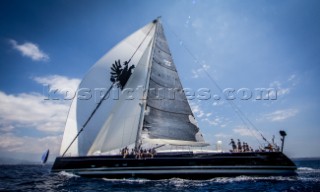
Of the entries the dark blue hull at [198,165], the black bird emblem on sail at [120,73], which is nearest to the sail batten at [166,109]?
the dark blue hull at [198,165]

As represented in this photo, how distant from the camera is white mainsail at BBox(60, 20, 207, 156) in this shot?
728 inches

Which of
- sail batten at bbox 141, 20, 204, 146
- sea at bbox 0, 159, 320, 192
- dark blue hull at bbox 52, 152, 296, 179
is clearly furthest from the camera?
sail batten at bbox 141, 20, 204, 146

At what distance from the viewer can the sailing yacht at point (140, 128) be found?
16.5 metres

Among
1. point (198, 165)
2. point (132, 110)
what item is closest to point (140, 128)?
point (132, 110)

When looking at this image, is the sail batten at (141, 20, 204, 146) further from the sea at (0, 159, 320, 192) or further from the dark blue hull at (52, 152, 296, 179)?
the sea at (0, 159, 320, 192)

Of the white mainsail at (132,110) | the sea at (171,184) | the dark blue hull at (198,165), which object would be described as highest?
the white mainsail at (132,110)

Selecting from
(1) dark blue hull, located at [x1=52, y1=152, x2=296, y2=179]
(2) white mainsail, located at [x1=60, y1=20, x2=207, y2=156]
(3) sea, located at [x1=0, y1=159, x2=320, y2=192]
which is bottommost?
(3) sea, located at [x1=0, y1=159, x2=320, y2=192]

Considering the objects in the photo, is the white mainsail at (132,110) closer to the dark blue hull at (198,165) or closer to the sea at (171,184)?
the dark blue hull at (198,165)

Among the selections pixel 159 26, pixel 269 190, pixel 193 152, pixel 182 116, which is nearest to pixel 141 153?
pixel 193 152

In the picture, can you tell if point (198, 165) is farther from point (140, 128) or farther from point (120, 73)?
point (120, 73)

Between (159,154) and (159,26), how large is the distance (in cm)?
1351

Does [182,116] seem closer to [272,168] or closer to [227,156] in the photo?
[227,156]

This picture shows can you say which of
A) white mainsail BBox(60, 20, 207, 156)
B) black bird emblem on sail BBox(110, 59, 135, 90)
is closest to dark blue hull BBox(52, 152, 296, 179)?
white mainsail BBox(60, 20, 207, 156)

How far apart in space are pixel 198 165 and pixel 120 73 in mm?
10276
